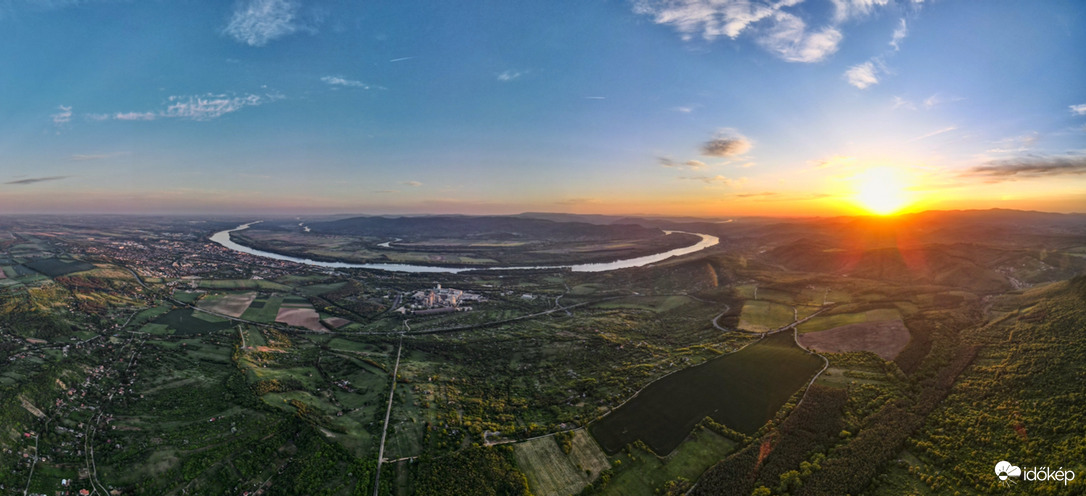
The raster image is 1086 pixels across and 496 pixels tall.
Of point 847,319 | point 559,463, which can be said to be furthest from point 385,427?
point 847,319

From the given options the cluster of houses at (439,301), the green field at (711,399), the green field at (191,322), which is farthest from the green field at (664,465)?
the green field at (191,322)

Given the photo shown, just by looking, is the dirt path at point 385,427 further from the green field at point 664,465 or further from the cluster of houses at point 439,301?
the cluster of houses at point 439,301

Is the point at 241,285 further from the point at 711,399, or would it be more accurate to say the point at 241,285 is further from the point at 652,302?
the point at 711,399

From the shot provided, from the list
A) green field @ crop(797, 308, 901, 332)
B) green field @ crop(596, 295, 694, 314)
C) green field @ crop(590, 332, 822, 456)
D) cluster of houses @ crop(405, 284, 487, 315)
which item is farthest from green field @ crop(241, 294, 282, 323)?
green field @ crop(797, 308, 901, 332)

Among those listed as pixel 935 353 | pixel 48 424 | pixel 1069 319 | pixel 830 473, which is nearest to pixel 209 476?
pixel 48 424

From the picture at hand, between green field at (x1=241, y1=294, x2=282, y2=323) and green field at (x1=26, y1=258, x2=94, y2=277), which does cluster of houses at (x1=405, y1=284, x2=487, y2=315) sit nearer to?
green field at (x1=241, y1=294, x2=282, y2=323)
